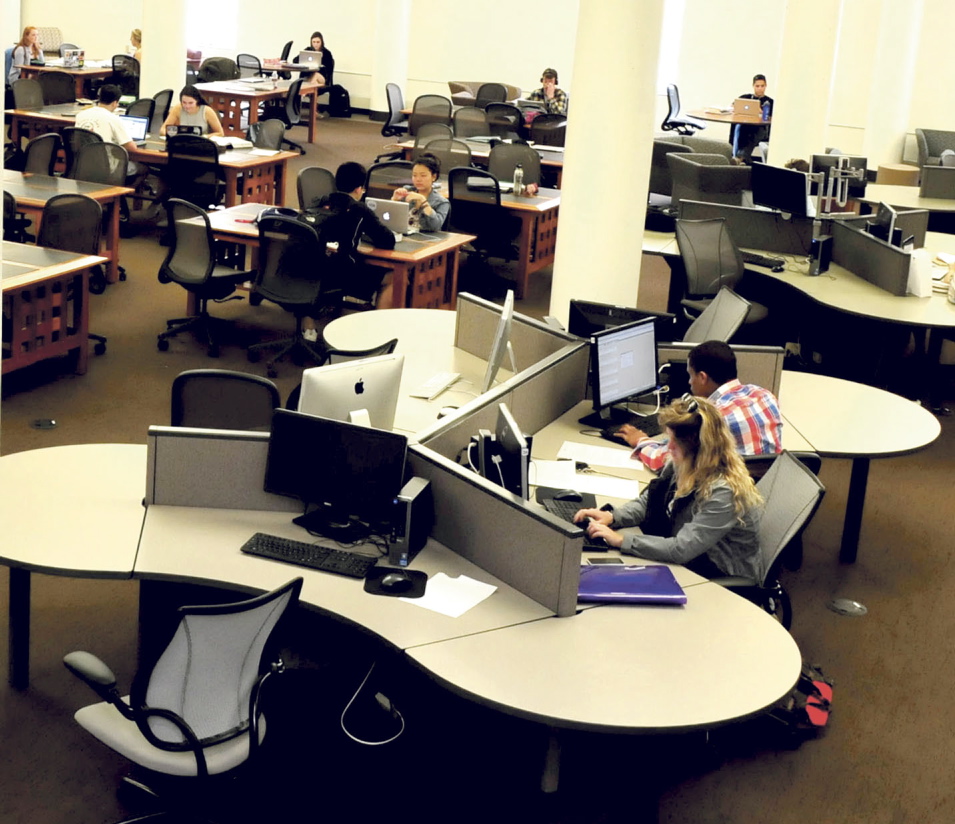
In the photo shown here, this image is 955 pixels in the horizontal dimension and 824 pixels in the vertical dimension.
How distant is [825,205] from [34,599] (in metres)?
6.13

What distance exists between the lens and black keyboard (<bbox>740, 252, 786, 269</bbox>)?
8.32m

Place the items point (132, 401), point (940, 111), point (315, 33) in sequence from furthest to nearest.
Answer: point (315, 33), point (940, 111), point (132, 401)

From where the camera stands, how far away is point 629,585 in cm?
384

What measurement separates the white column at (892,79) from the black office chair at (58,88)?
9193 millimetres

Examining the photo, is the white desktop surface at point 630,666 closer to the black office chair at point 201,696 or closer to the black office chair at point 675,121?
the black office chair at point 201,696

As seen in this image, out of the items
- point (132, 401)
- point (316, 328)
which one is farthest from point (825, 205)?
point (132, 401)

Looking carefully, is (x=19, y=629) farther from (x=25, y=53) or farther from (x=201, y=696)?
(x=25, y=53)

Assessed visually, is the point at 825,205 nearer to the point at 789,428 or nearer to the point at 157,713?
the point at 789,428

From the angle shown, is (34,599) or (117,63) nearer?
(34,599)

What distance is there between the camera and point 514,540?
3.79 meters

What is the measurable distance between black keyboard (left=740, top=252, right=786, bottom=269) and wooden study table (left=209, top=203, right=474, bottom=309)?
1.92m

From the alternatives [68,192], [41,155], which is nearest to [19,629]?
[68,192]

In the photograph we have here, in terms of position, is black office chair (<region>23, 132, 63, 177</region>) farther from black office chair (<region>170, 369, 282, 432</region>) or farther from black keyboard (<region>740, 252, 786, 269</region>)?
black office chair (<region>170, 369, 282, 432</region>)

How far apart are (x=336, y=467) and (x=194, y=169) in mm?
6533
